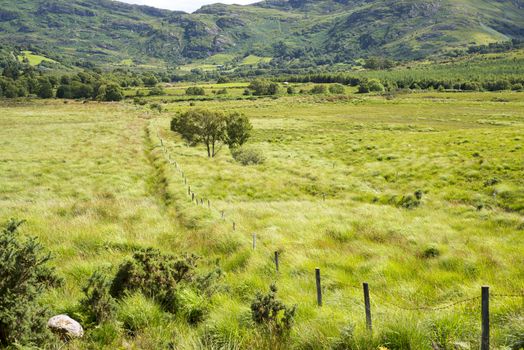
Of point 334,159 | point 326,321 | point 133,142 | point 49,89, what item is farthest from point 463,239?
point 49,89

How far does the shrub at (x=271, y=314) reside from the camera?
6.15 meters

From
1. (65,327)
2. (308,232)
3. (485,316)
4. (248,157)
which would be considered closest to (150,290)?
(65,327)

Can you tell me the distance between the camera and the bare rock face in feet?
19.4

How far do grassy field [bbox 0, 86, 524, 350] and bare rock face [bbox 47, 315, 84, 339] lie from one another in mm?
303

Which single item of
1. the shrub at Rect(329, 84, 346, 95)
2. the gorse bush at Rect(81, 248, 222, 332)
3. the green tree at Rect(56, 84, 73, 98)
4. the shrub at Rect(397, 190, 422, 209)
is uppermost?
the green tree at Rect(56, 84, 73, 98)

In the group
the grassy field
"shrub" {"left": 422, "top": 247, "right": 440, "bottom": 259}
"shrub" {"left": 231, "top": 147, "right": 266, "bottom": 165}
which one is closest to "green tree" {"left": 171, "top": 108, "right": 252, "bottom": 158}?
"shrub" {"left": 231, "top": 147, "right": 266, "bottom": 165}

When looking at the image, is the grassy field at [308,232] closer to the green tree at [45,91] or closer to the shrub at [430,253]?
the shrub at [430,253]

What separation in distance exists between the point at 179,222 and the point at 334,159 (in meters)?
39.4

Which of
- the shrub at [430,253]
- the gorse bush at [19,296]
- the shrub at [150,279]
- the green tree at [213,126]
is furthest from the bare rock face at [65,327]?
the green tree at [213,126]

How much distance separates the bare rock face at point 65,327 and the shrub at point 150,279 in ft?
4.66

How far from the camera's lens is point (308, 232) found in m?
15.2

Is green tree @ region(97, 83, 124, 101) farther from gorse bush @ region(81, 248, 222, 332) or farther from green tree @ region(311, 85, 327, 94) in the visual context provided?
gorse bush @ region(81, 248, 222, 332)

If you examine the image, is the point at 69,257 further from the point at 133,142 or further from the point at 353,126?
the point at 353,126

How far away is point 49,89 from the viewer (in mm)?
155375
